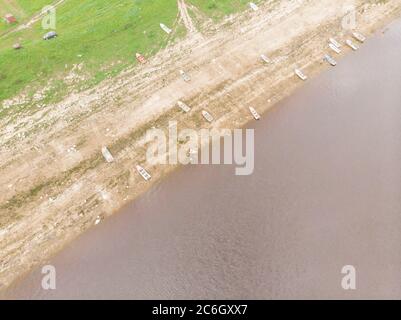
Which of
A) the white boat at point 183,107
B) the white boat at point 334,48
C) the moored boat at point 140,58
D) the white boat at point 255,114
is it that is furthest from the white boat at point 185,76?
the white boat at point 334,48

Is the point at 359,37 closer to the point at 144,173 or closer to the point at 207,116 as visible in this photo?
the point at 207,116

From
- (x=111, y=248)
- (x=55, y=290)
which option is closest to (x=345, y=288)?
(x=111, y=248)

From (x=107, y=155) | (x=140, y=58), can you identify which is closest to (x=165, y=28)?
(x=140, y=58)

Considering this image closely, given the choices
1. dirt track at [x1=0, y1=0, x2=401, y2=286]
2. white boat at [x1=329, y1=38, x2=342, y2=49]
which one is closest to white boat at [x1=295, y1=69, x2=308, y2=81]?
dirt track at [x1=0, y1=0, x2=401, y2=286]

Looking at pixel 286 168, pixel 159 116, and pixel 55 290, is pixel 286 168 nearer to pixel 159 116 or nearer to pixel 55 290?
pixel 159 116

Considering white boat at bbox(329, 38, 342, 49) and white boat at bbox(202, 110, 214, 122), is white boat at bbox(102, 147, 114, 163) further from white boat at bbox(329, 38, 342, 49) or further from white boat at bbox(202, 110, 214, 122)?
white boat at bbox(329, 38, 342, 49)
